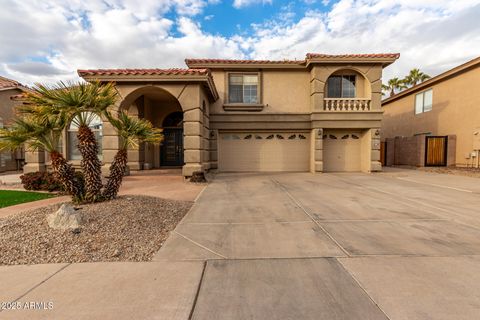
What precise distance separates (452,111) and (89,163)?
21.9 m

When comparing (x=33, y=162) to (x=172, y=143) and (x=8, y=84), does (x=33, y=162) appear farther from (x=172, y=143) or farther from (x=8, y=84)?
(x=8, y=84)

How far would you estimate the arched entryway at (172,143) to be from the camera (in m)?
15.1

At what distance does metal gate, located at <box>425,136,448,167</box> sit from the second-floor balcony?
654 cm

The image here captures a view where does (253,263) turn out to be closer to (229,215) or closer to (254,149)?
(229,215)

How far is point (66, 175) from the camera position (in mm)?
5684

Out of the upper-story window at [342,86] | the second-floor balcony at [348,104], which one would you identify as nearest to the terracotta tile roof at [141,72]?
the second-floor balcony at [348,104]

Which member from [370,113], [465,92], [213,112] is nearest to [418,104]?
[465,92]

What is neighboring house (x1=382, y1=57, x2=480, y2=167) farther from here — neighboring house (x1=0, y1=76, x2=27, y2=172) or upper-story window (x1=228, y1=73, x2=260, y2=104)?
neighboring house (x1=0, y1=76, x2=27, y2=172)

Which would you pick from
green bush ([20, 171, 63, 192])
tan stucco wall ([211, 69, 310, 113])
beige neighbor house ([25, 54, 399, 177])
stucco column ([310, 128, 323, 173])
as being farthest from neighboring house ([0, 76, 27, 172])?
stucco column ([310, 128, 323, 173])

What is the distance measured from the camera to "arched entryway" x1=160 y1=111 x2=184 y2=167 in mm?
15125

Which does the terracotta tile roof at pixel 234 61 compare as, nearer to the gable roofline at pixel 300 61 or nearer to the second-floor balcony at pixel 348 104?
the gable roofline at pixel 300 61

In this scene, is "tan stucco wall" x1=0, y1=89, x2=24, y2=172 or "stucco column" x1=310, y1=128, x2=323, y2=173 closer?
"stucco column" x1=310, y1=128, x2=323, y2=173

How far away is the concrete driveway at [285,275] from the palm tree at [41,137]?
3117 millimetres

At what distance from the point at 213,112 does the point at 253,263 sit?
12111mm
